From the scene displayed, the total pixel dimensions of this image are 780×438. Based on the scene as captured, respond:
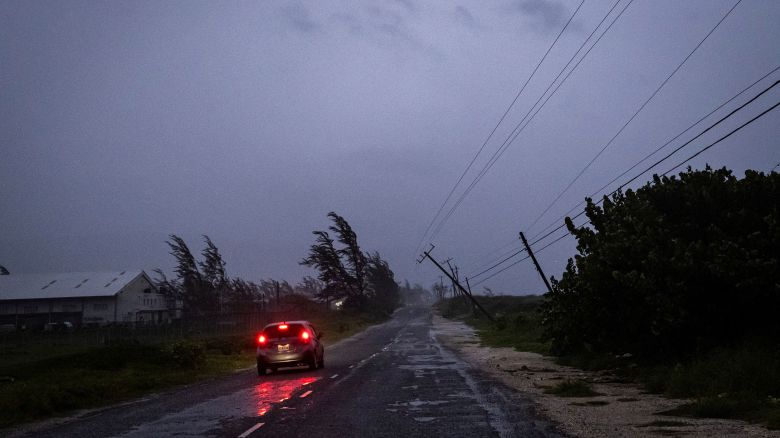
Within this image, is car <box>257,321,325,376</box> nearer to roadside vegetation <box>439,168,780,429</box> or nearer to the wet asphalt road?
the wet asphalt road

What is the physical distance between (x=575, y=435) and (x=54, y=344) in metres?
38.3

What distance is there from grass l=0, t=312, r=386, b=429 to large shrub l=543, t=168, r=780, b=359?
43.0 feet

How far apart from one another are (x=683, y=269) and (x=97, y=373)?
18748mm

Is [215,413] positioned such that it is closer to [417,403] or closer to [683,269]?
[417,403]

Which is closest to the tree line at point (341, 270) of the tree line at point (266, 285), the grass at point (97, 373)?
the tree line at point (266, 285)

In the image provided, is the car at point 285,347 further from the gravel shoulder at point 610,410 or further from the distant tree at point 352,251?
the distant tree at point 352,251

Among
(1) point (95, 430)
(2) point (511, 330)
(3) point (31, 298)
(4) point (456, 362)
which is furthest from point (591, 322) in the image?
(3) point (31, 298)

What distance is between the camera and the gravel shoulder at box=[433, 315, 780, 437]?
988 cm

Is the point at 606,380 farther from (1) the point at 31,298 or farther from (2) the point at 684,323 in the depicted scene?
(1) the point at 31,298

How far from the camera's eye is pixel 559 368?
2267 cm

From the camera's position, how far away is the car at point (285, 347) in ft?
76.7

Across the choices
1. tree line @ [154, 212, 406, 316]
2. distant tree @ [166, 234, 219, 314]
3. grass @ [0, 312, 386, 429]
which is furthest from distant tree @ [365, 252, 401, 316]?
grass @ [0, 312, 386, 429]

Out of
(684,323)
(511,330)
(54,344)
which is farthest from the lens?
(511,330)

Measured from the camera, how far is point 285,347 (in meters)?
23.6
